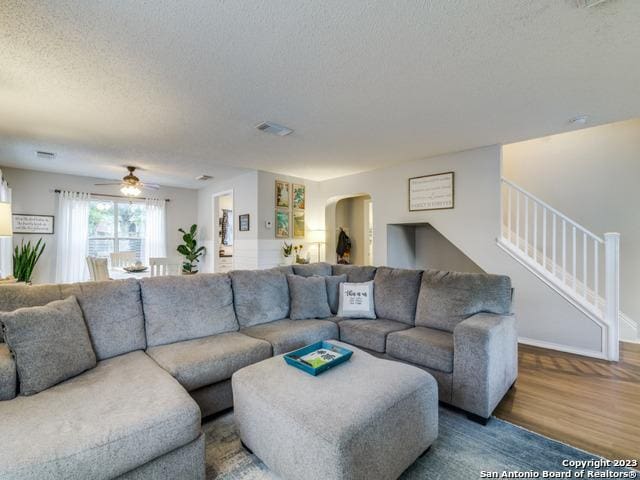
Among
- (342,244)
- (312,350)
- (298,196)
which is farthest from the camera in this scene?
(342,244)

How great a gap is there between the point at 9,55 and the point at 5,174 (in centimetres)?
435

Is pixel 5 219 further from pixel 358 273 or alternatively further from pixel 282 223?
pixel 282 223

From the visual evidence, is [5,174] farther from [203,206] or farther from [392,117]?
[392,117]

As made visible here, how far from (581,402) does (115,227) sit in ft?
23.6

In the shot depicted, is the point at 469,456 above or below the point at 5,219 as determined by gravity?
below

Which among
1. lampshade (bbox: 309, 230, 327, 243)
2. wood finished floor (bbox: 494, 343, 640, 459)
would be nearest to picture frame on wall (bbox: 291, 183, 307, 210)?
lampshade (bbox: 309, 230, 327, 243)

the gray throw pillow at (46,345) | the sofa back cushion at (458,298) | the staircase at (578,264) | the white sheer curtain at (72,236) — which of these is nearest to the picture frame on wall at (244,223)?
the white sheer curtain at (72,236)

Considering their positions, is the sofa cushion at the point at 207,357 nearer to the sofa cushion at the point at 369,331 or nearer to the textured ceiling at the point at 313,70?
the sofa cushion at the point at 369,331

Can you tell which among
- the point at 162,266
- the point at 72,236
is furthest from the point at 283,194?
the point at 72,236

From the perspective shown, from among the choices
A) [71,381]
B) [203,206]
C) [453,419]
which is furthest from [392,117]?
[203,206]

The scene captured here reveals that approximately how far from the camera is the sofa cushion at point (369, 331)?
248cm

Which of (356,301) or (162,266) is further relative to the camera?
(162,266)

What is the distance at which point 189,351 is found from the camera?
1998mm

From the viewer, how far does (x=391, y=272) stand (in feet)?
9.91
